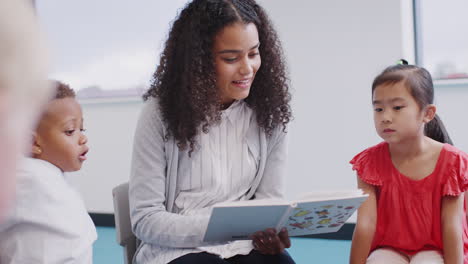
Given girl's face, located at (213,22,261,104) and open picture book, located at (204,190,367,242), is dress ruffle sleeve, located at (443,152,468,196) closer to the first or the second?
open picture book, located at (204,190,367,242)

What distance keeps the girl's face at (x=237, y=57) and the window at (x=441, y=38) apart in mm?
2003

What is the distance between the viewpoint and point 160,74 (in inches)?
70.1

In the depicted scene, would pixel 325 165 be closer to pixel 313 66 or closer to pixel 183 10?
pixel 313 66

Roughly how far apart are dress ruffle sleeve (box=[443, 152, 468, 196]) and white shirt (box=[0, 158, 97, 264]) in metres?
1.10

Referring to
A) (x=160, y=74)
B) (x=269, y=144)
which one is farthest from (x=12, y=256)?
(x=269, y=144)


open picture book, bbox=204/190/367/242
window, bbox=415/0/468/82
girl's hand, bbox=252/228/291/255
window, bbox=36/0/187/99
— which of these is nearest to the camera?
open picture book, bbox=204/190/367/242

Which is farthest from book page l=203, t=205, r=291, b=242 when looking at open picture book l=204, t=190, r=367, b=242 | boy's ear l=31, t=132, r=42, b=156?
boy's ear l=31, t=132, r=42, b=156

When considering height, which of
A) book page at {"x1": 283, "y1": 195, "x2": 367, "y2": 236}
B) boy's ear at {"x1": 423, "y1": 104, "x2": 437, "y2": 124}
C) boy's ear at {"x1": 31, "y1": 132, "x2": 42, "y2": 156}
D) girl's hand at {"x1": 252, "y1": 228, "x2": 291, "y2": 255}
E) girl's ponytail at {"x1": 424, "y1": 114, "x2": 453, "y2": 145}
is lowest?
girl's hand at {"x1": 252, "y1": 228, "x2": 291, "y2": 255}

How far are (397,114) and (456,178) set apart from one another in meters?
0.27

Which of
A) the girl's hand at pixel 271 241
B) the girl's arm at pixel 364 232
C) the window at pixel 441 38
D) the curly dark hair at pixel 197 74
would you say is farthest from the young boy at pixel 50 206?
the window at pixel 441 38

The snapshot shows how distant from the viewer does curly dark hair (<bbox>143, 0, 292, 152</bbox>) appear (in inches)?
66.6

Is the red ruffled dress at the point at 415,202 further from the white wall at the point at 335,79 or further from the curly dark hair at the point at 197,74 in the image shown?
the white wall at the point at 335,79

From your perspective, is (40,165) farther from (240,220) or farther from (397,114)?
(397,114)

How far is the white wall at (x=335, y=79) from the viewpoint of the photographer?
322 centimetres
